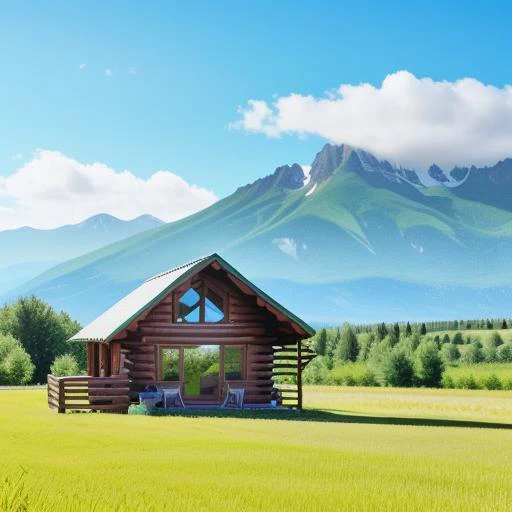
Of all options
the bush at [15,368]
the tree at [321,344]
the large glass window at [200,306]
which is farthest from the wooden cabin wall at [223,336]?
the tree at [321,344]

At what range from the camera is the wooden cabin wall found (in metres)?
40.7

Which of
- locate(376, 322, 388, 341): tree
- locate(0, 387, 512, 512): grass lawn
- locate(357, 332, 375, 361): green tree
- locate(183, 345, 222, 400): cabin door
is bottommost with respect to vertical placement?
locate(0, 387, 512, 512): grass lawn

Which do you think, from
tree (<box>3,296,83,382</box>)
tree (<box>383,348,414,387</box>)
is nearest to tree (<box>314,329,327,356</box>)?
tree (<box>383,348,414,387</box>)

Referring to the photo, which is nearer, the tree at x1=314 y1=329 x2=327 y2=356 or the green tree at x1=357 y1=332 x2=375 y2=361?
the green tree at x1=357 y1=332 x2=375 y2=361

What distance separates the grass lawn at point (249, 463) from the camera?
45.7 feet

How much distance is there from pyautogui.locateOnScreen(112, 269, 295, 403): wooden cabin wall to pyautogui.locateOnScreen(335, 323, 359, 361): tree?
82797 mm

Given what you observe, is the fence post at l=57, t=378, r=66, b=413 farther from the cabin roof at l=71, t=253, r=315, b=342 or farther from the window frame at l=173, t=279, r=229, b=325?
the window frame at l=173, t=279, r=229, b=325

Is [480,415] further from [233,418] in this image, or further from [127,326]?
[127,326]

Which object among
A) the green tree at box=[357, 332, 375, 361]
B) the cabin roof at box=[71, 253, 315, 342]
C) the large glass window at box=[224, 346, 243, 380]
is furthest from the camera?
the green tree at box=[357, 332, 375, 361]

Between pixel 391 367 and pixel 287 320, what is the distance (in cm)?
4053

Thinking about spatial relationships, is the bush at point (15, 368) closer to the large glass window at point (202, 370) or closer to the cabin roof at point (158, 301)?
the cabin roof at point (158, 301)

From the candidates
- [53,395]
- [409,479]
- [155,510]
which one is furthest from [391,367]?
[155,510]

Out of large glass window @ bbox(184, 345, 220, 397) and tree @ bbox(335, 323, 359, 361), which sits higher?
tree @ bbox(335, 323, 359, 361)

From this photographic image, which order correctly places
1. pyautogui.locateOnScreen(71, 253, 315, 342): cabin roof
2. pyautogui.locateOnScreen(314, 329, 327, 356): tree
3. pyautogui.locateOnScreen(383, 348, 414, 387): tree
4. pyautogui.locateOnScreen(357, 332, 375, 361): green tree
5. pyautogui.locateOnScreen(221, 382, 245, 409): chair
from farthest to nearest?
pyautogui.locateOnScreen(314, 329, 327, 356): tree
pyautogui.locateOnScreen(357, 332, 375, 361): green tree
pyautogui.locateOnScreen(383, 348, 414, 387): tree
pyautogui.locateOnScreen(221, 382, 245, 409): chair
pyautogui.locateOnScreen(71, 253, 315, 342): cabin roof
